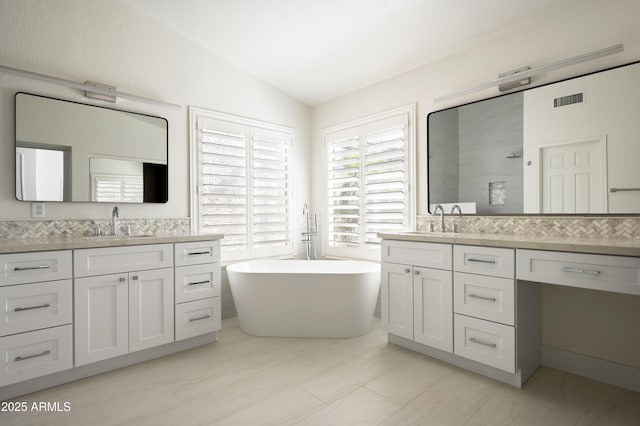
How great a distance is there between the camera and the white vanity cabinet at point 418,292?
2410 mm

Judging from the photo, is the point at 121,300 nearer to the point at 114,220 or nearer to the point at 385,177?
the point at 114,220

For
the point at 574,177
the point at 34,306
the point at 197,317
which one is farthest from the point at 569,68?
the point at 34,306

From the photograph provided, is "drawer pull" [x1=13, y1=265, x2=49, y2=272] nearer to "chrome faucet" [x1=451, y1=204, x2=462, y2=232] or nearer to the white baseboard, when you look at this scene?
"chrome faucet" [x1=451, y1=204, x2=462, y2=232]

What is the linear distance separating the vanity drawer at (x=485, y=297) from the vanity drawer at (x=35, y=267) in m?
2.58

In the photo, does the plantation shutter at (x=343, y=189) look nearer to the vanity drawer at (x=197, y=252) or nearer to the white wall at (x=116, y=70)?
the white wall at (x=116, y=70)

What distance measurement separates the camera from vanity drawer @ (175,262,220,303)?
2695mm

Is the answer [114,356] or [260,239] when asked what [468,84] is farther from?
[114,356]

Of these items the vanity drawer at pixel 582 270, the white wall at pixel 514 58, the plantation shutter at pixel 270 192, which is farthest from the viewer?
the plantation shutter at pixel 270 192

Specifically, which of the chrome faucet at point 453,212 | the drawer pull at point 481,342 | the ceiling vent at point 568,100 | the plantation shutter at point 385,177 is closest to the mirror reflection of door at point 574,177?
the ceiling vent at point 568,100

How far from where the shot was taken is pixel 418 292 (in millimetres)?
2566

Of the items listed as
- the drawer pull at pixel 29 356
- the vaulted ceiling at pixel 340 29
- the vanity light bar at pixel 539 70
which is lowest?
the drawer pull at pixel 29 356

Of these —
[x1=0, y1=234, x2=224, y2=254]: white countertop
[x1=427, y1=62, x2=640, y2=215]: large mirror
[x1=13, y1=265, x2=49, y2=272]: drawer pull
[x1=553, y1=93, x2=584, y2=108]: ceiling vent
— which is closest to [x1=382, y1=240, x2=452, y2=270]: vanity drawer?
[x1=427, y1=62, x2=640, y2=215]: large mirror

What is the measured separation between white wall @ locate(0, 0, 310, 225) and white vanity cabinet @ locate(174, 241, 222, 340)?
2.24 feet

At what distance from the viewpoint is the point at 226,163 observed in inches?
143
